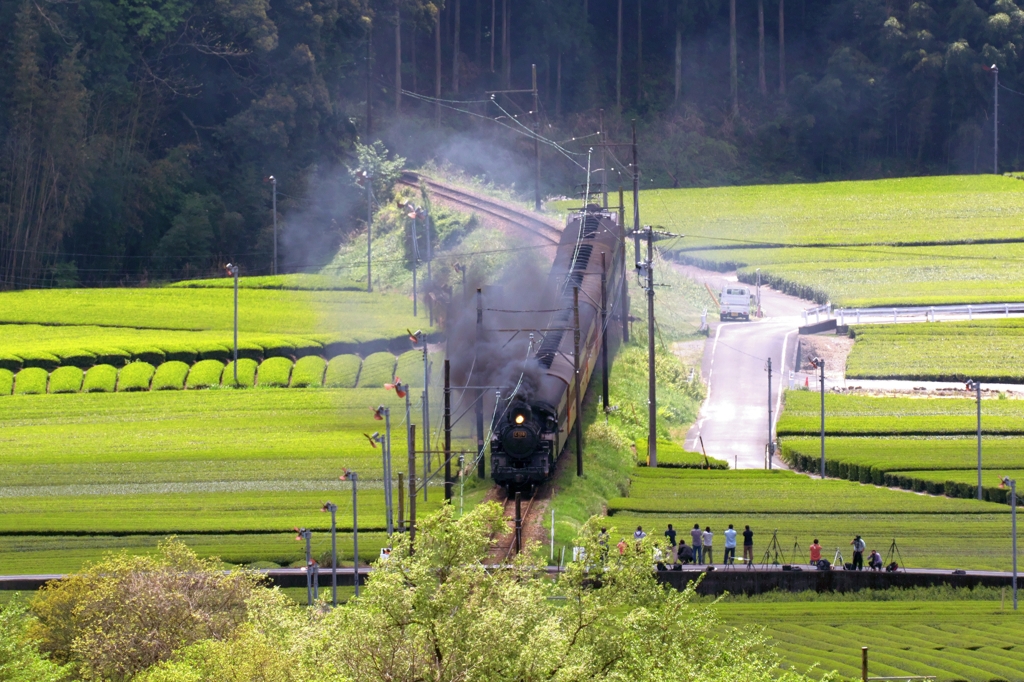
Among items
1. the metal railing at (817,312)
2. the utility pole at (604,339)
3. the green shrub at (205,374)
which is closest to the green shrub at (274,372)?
the green shrub at (205,374)

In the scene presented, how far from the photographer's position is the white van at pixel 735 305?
274 feet

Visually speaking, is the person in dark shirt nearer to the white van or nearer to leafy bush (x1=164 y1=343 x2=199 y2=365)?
leafy bush (x1=164 y1=343 x2=199 y2=365)

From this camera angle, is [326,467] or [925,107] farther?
[925,107]

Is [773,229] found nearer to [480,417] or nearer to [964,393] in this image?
[964,393]

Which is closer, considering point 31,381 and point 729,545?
point 729,545

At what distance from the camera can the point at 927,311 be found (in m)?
80.9

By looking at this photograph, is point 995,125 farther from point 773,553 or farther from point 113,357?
point 773,553

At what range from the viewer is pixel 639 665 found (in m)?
24.6

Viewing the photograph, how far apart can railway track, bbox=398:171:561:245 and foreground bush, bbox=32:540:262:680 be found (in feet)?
174

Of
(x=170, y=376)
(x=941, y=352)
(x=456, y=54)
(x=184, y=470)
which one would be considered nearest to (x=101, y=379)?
(x=170, y=376)

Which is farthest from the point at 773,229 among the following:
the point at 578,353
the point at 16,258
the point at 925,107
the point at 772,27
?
the point at 578,353

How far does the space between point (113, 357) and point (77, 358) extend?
5.76ft

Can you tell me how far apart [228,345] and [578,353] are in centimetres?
3366

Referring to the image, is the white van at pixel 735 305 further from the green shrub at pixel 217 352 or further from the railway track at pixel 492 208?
the green shrub at pixel 217 352
